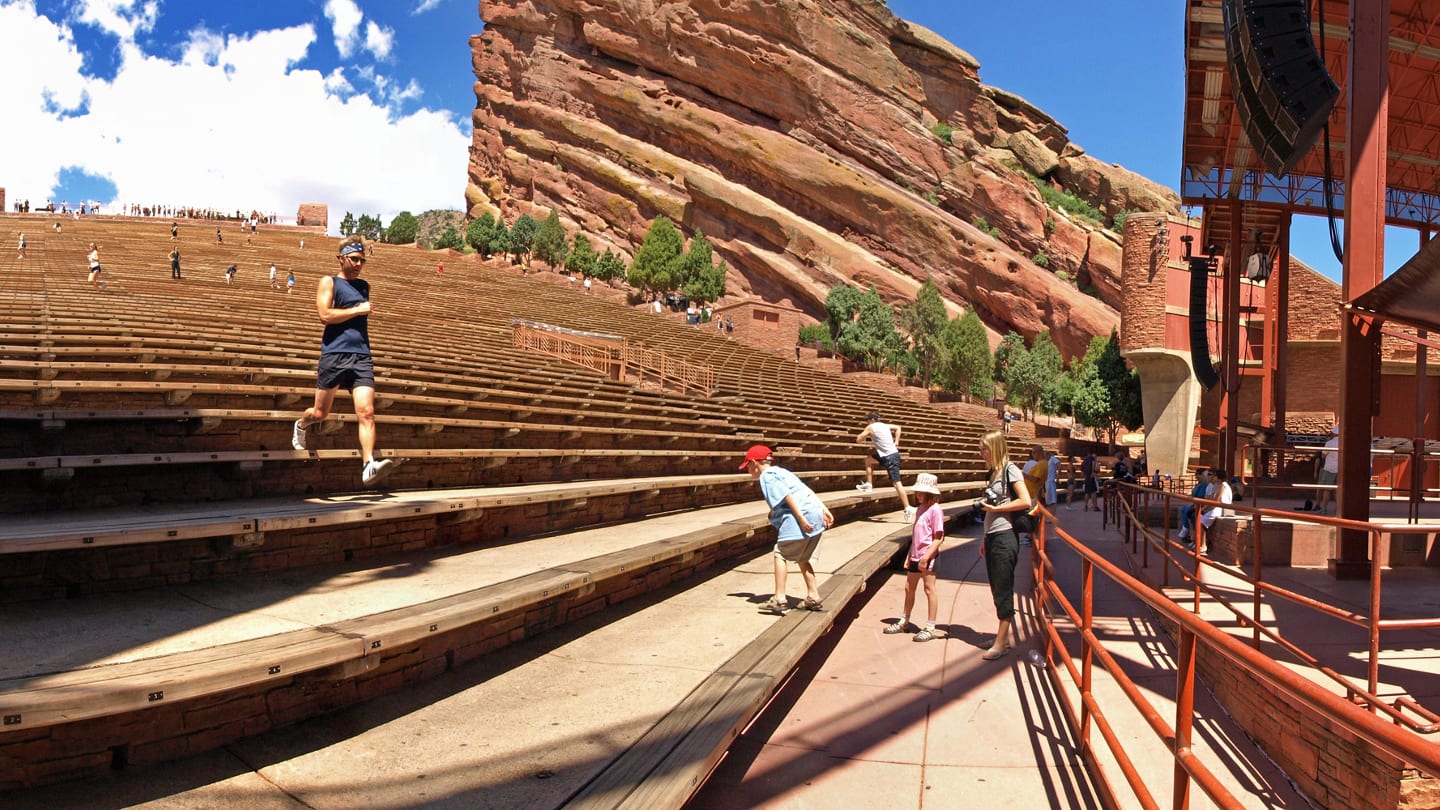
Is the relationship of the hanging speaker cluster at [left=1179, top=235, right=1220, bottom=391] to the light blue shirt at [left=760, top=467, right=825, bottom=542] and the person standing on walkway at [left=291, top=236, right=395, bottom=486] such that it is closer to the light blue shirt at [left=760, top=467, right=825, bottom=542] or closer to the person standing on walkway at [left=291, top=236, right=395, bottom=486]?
the light blue shirt at [left=760, top=467, right=825, bottom=542]

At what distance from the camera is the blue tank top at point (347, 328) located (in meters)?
5.29

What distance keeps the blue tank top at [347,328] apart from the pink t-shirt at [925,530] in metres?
4.17

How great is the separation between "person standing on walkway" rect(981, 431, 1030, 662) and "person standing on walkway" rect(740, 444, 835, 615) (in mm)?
1257

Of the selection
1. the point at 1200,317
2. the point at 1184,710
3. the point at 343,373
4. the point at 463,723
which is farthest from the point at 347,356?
the point at 1200,317

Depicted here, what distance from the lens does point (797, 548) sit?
591 cm

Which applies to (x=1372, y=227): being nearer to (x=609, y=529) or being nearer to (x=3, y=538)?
(x=609, y=529)

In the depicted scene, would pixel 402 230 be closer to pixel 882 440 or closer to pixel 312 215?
pixel 312 215

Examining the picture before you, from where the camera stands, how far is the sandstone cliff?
58.7 m

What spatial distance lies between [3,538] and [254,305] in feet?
50.6

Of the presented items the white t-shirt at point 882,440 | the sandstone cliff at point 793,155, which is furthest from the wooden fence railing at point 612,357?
the sandstone cliff at point 793,155

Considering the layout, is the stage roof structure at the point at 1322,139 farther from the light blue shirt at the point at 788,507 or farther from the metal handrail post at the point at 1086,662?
the metal handrail post at the point at 1086,662

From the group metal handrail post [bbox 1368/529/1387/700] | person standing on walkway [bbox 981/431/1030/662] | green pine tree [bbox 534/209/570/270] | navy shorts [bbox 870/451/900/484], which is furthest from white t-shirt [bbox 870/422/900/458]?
green pine tree [bbox 534/209/570/270]

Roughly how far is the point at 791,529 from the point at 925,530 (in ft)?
3.86

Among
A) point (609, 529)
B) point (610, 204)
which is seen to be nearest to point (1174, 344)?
point (609, 529)
